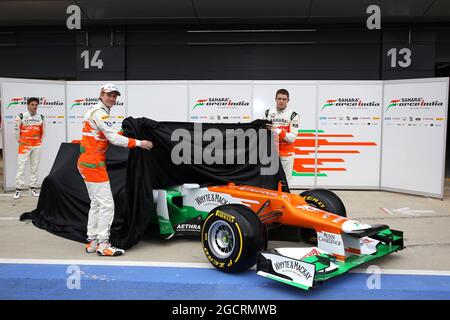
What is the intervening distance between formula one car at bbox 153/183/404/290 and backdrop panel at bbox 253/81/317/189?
4181mm

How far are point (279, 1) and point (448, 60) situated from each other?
472cm

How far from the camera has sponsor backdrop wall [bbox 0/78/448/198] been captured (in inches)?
344

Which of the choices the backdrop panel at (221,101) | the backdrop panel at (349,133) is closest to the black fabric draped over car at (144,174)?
the backdrop panel at (221,101)

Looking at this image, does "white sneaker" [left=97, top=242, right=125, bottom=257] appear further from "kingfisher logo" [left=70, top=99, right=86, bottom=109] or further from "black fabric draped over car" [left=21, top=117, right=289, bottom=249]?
"kingfisher logo" [left=70, top=99, right=86, bottom=109]

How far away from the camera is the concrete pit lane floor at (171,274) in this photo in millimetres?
3812

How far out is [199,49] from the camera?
11.2 m

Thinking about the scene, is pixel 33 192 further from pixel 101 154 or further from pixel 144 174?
pixel 144 174

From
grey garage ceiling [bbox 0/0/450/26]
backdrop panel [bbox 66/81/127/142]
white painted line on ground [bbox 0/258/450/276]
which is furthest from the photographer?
backdrop panel [bbox 66/81/127/142]

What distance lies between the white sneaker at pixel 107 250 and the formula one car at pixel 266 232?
0.60 m

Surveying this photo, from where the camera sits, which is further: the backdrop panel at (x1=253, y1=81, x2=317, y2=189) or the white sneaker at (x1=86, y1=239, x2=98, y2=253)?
the backdrop panel at (x1=253, y1=81, x2=317, y2=189)

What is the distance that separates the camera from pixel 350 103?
921 cm

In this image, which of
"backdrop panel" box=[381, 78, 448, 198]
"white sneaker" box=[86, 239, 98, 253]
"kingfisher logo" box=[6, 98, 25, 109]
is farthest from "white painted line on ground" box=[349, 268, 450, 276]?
"kingfisher logo" box=[6, 98, 25, 109]

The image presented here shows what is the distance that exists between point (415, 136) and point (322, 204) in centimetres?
446
